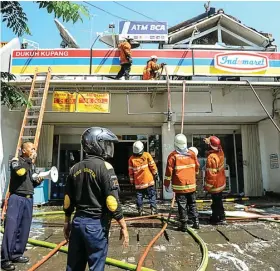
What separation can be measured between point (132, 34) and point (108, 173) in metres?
9.15

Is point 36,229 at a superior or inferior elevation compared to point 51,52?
inferior

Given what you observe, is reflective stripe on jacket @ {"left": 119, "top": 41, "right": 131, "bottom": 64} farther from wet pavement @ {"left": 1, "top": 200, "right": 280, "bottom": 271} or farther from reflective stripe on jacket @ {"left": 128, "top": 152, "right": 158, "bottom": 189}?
wet pavement @ {"left": 1, "top": 200, "right": 280, "bottom": 271}

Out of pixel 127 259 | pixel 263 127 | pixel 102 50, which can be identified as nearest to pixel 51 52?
pixel 102 50

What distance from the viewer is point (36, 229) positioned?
18.9ft

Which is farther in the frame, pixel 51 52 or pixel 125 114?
pixel 125 114

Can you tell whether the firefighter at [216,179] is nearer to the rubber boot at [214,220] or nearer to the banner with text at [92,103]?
the rubber boot at [214,220]

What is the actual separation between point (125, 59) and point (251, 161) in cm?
610

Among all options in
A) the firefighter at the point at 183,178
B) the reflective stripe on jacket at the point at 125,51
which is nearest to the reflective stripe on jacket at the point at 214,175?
the firefighter at the point at 183,178

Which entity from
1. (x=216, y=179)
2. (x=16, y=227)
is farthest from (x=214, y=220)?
(x=16, y=227)

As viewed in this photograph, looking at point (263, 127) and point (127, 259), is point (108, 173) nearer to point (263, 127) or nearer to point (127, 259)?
point (127, 259)

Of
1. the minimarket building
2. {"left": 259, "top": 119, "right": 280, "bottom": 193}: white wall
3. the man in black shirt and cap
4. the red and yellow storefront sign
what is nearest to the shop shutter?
the minimarket building

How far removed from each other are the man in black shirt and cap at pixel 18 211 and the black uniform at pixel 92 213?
1572mm

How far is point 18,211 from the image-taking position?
12.2ft

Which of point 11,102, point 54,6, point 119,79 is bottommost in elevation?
point 11,102
